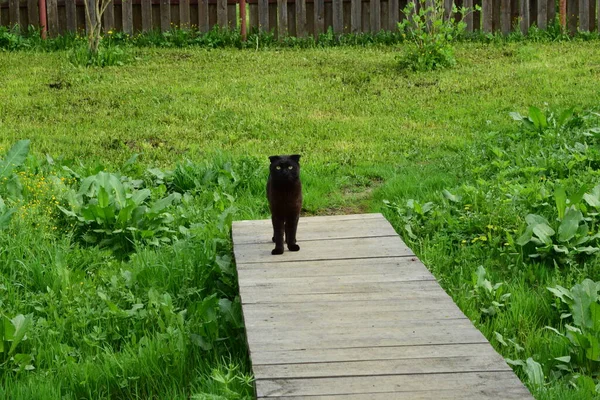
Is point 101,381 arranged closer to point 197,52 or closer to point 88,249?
point 88,249

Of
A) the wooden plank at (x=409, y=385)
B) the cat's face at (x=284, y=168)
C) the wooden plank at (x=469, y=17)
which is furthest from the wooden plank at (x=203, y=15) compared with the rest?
the wooden plank at (x=409, y=385)

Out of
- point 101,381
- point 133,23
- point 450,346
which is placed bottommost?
point 101,381

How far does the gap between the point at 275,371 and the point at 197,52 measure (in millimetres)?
11377

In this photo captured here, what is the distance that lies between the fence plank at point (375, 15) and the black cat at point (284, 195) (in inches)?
413

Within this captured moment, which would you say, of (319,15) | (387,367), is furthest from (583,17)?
(387,367)

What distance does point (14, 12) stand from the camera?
16.2m

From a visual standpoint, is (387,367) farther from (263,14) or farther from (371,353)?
(263,14)

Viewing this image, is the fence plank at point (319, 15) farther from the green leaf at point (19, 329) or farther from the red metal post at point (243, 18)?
the green leaf at point (19, 329)

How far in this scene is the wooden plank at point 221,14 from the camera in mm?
16094

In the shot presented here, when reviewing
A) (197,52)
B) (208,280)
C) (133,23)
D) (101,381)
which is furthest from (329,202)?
(133,23)

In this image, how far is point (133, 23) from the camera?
16.2 metres

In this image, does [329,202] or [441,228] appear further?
[329,202]

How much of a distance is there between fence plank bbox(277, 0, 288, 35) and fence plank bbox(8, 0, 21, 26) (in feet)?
14.3

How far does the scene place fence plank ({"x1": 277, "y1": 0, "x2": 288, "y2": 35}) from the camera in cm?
1598
